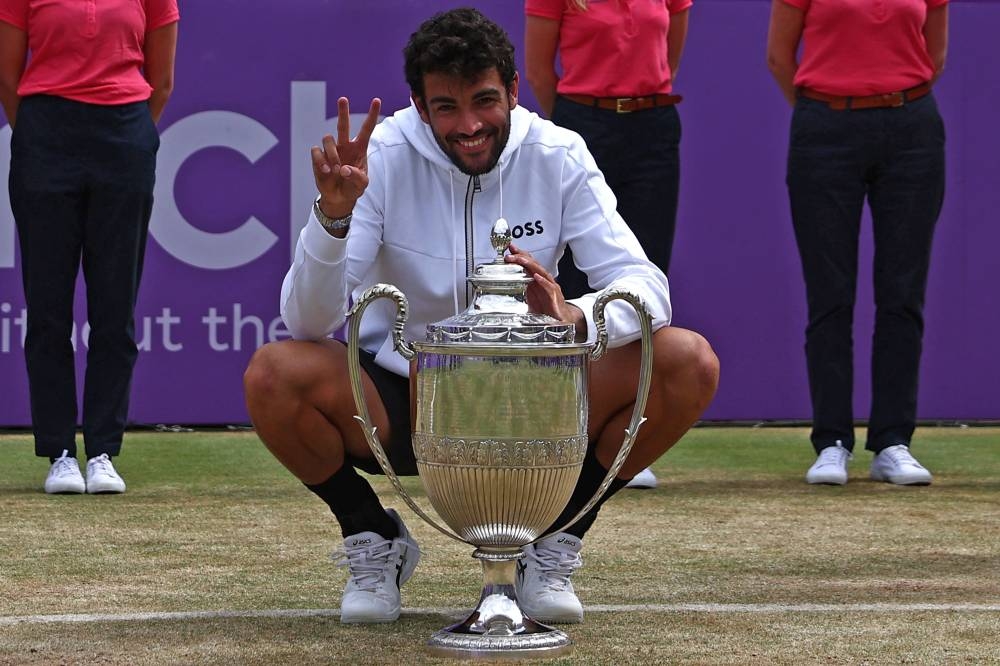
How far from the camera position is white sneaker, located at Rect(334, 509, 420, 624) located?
292cm

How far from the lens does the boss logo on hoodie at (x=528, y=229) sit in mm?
3119

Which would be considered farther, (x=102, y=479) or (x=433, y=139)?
(x=102, y=479)

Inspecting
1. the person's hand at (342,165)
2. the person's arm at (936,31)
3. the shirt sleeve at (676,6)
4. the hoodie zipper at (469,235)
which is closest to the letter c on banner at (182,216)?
the shirt sleeve at (676,6)

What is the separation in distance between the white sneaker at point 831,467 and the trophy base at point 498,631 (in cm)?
231

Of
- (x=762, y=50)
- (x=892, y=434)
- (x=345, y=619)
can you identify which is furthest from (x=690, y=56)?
(x=345, y=619)

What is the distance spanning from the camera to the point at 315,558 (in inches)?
142

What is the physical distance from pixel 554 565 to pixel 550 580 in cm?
3

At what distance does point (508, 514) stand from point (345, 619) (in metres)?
0.44

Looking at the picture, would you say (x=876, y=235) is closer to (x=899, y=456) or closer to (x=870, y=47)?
(x=870, y=47)

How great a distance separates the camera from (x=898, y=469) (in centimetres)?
490

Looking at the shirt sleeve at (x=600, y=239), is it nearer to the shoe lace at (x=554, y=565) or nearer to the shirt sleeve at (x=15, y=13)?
the shoe lace at (x=554, y=565)

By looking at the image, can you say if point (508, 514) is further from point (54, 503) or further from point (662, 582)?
point (54, 503)

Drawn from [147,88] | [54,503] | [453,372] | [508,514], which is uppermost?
[147,88]

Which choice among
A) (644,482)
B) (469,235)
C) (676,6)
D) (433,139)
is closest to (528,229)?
(469,235)
